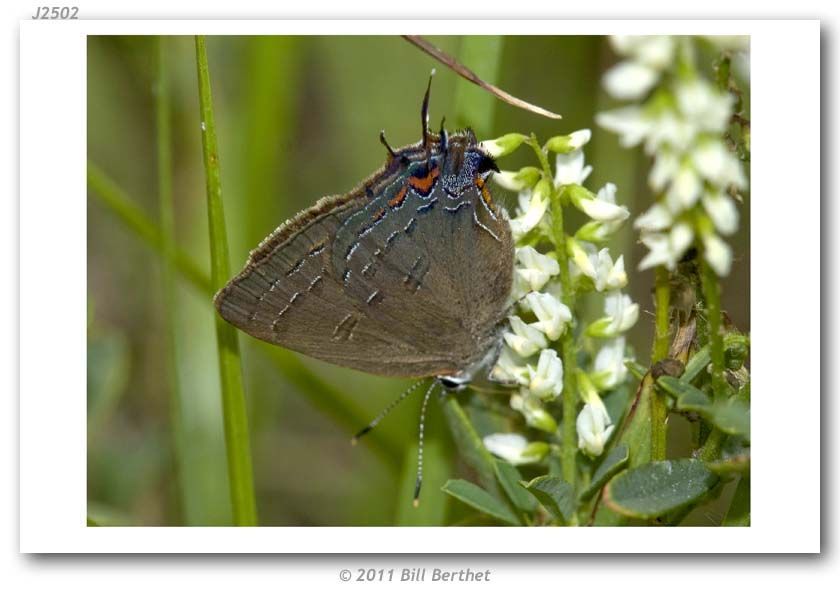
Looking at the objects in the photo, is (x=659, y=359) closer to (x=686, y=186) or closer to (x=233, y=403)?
(x=686, y=186)

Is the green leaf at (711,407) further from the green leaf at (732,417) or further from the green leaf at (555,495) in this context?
the green leaf at (555,495)

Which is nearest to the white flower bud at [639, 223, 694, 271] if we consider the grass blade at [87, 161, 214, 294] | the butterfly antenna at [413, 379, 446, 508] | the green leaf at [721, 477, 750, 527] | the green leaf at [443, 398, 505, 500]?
the green leaf at [721, 477, 750, 527]

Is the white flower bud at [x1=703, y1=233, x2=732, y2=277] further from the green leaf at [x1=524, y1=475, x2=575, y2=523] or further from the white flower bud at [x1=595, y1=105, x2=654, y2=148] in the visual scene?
the green leaf at [x1=524, y1=475, x2=575, y2=523]

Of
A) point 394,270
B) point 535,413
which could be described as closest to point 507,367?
point 535,413

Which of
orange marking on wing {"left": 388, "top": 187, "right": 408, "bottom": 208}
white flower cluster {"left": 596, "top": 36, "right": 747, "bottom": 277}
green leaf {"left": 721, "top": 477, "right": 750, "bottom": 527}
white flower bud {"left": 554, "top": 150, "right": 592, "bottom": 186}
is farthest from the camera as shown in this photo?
orange marking on wing {"left": 388, "top": 187, "right": 408, "bottom": 208}

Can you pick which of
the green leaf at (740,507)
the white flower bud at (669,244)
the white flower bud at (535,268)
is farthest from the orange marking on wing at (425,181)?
the green leaf at (740,507)

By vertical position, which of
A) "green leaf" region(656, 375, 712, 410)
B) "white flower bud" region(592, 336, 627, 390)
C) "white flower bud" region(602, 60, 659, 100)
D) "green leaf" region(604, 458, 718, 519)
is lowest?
"green leaf" region(604, 458, 718, 519)
